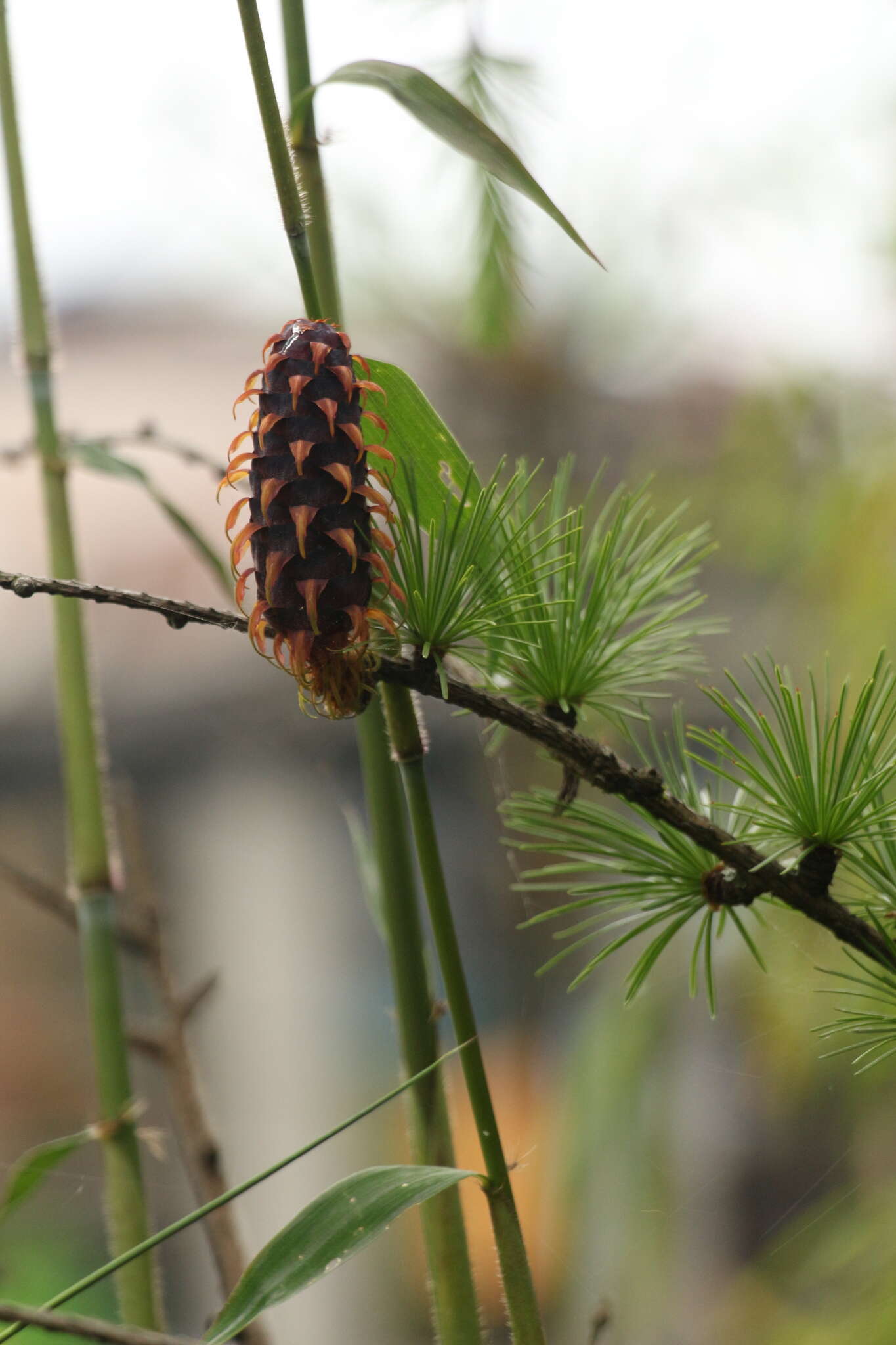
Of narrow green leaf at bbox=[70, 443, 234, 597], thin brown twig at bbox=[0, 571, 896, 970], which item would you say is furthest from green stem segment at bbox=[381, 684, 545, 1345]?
narrow green leaf at bbox=[70, 443, 234, 597]

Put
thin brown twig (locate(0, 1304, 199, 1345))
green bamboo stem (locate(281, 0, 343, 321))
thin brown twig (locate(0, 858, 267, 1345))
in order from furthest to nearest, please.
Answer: thin brown twig (locate(0, 858, 267, 1345)) → green bamboo stem (locate(281, 0, 343, 321)) → thin brown twig (locate(0, 1304, 199, 1345))

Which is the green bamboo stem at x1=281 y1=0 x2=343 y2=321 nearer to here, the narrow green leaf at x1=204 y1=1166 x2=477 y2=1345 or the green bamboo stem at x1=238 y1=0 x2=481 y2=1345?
the green bamboo stem at x1=238 y1=0 x2=481 y2=1345

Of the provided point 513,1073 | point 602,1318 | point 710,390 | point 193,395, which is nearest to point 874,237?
point 710,390

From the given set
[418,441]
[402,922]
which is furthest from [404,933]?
[418,441]

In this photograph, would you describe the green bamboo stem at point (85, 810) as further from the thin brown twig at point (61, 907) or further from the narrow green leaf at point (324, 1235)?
the narrow green leaf at point (324, 1235)

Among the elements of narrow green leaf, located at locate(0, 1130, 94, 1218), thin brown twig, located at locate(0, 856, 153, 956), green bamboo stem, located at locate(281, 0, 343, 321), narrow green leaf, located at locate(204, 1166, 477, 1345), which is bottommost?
narrow green leaf, located at locate(204, 1166, 477, 1345)

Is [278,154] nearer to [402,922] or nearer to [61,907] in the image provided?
[402,922]

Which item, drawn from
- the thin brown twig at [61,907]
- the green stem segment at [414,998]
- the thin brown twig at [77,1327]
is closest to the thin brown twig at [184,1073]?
the thin brown twig at [61,907]
